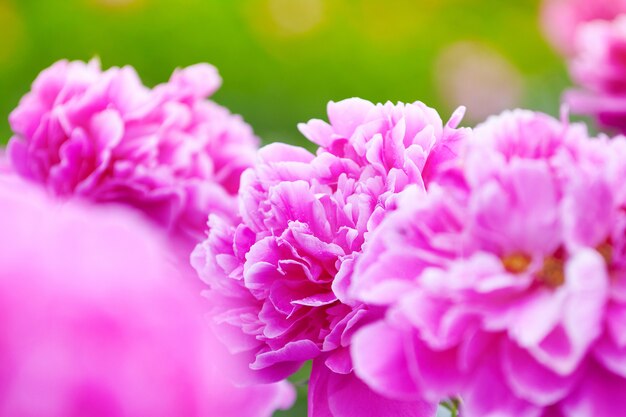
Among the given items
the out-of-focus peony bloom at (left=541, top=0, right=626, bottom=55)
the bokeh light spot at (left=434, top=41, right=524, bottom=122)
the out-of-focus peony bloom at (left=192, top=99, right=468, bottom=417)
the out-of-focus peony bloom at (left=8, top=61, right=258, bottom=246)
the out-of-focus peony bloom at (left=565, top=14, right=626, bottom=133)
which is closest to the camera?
the out-of-focus peony bloom at (left=192, top=99, right=468, bottom=417)

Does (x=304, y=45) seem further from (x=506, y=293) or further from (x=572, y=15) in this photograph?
(x=506, y=293)

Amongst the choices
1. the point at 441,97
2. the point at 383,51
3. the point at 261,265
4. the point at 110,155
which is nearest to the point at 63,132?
the point at 110,155

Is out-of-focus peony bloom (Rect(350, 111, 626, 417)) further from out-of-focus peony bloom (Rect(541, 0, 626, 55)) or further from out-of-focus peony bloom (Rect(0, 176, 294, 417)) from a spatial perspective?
out-of-focus peony bloom (Rect(541, 0, 626, 55))

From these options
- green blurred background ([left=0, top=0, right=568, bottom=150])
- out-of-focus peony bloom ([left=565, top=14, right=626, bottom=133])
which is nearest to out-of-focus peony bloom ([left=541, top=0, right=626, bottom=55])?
out-of-focus peony bloom ([left=565, top=14, right=626, bottom=133])

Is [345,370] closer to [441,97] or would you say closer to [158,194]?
[158,194]

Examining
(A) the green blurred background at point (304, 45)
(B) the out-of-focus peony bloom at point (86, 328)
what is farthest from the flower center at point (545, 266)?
(A) the green blurred background at point (304, 45)

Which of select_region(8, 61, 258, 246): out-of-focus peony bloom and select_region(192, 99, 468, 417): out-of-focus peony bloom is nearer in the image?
select_region(192, 99, 468, 417): out-of-focus peony bloom

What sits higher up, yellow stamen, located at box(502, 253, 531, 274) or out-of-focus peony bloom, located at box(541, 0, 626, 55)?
yellow stamen, located at box(502, 253, 531, 274)
